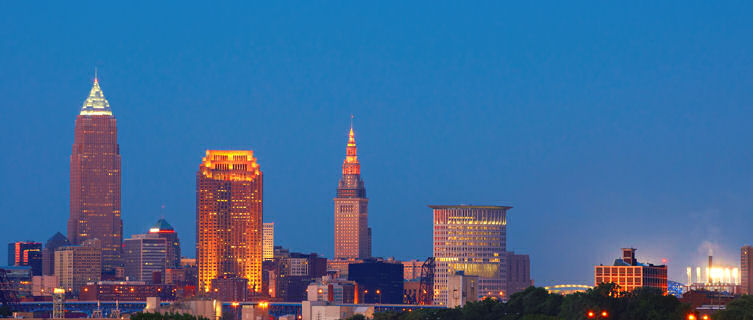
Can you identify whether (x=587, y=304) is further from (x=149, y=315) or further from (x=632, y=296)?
(x=149, y=315)

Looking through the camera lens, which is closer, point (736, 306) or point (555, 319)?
point (736, 306)

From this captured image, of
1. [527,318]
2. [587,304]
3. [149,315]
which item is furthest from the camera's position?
A: [527,318]

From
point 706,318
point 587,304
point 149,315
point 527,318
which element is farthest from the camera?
point 527,318

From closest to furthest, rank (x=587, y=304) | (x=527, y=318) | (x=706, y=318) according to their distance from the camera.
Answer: (x=706, y=318), (x=587, y=304), (x=527, y=318)

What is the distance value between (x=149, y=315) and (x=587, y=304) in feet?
162

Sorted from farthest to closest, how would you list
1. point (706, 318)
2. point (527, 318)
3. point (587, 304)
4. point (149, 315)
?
point (527, 318) → point (587, 304) → point (149, 315) → point (706, 318)

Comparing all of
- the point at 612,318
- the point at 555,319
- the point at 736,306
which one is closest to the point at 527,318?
the point at 555,319

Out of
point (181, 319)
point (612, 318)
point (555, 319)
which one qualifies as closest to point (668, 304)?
point (612, 318)

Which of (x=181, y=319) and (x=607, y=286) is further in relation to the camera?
(x=607, y=286)

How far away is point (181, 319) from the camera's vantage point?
559 feet

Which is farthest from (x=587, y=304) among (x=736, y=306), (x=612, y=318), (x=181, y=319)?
(x=181, y=319)

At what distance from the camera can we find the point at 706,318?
154500 mm

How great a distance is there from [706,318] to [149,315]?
5607 centimetres

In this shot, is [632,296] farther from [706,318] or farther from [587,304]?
[706,318]
